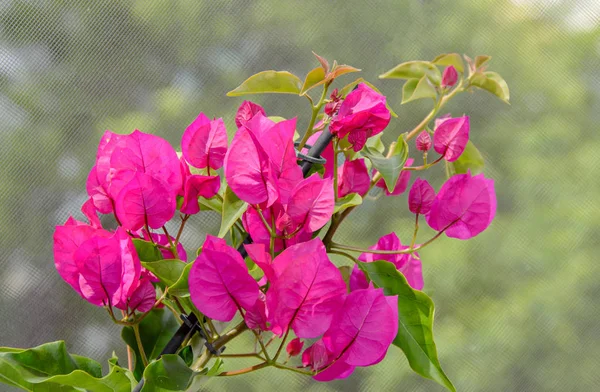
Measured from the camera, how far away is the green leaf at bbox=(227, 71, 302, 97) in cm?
37

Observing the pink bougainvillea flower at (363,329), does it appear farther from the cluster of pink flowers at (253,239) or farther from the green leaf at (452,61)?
the green leaf at (452,61)

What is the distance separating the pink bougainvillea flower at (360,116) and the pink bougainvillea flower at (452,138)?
77 millimetres

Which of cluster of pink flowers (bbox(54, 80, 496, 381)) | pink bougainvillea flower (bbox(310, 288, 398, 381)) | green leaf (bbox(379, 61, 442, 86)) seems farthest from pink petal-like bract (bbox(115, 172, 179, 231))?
green leaf (bbox(379, 61, 442, 86))

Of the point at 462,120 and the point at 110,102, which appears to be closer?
the point at 462,120

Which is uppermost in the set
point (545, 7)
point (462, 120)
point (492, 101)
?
point (462, 120)

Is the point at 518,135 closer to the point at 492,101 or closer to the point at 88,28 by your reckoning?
the point at 492,101

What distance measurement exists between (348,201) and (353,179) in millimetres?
32

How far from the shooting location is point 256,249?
0.31m

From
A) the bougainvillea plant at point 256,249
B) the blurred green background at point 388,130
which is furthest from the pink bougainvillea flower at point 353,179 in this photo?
the blurred green background at point 388,130

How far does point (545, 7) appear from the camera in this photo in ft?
3.49

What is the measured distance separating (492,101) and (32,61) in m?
0.66

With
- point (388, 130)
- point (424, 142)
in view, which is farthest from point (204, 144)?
point (388, 130)

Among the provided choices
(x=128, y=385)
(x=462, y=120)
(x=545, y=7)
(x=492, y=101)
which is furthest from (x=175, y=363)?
(x=545, y=7)

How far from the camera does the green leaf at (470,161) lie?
19.5 inches
